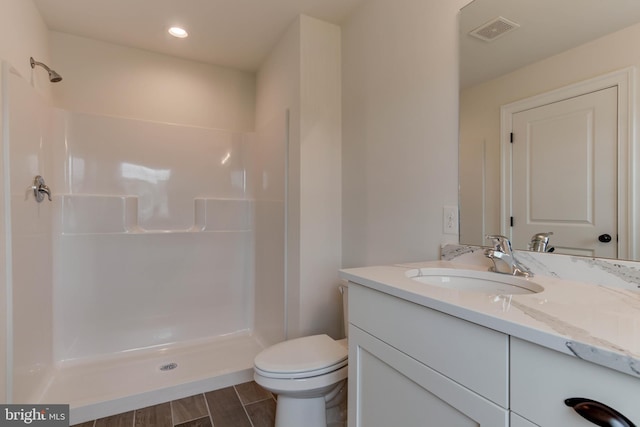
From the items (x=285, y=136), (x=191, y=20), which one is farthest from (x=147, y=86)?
(x=285, y=136)

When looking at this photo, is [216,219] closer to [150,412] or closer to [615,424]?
[150,412]

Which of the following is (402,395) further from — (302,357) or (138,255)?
(138,255)

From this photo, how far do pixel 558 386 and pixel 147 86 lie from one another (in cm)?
294

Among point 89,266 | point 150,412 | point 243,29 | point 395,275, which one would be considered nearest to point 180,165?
point 89,266

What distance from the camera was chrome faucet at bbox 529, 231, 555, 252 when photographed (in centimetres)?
104

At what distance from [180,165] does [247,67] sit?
3.41ft

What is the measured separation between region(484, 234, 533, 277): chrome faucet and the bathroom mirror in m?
0.08

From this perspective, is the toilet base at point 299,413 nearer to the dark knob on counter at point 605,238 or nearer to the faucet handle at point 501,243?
the faucet handle at point 501,243

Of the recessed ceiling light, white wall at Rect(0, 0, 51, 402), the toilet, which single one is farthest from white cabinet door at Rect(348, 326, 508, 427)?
the recessed ceiling light

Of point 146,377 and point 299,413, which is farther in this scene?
point 146,377

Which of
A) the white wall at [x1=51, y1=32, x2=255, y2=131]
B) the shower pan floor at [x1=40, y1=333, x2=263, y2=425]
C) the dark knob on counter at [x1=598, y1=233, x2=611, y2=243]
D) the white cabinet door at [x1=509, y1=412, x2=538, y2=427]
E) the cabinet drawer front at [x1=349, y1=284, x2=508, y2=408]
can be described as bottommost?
the shower pan floor at [x1=40, y1=333, x2=263, y2=425]

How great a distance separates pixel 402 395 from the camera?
0.87 metres

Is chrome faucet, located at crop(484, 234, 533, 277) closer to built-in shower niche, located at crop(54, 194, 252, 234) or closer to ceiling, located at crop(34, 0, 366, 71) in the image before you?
ceiling, located at crop(34, 0, 366, 71)

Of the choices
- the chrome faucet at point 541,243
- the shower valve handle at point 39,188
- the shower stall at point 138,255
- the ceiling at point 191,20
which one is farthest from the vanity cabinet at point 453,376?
the shower valve handle at point 39,188
